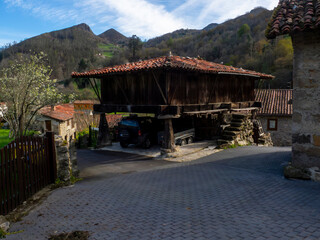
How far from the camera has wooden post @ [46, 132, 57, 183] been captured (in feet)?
23.0

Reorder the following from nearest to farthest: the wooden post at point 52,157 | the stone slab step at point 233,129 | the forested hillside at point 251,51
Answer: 1. the wooden post at point 52,157
2. the stone slab step at point 233,129
3. the forested hillside at point 251,51

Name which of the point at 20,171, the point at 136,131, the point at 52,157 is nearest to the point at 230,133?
the point at 136,131

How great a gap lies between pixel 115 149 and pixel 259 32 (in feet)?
→ 223

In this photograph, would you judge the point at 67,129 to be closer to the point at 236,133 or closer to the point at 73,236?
the point at 236,133

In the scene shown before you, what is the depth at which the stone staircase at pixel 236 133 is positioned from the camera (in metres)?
13.2

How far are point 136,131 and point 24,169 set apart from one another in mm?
8170

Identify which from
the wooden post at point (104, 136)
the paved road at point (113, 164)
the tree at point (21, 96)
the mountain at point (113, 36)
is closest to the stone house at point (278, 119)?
the wooden post at point (104, 136)

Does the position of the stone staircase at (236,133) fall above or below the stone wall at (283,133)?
above

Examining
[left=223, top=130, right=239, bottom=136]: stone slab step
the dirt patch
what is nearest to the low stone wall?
the dirt patch

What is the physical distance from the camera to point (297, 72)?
6.31m

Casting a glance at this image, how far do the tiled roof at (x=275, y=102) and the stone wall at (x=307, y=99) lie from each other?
19731mm

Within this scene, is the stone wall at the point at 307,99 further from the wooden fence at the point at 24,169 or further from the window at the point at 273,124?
the window at the point at 273,124

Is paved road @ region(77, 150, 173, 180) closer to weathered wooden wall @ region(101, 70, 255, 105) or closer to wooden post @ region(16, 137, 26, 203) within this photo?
wooden post @ region(16, 137, 26, 203)

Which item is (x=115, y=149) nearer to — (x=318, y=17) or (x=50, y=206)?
(x=50, y=206)
